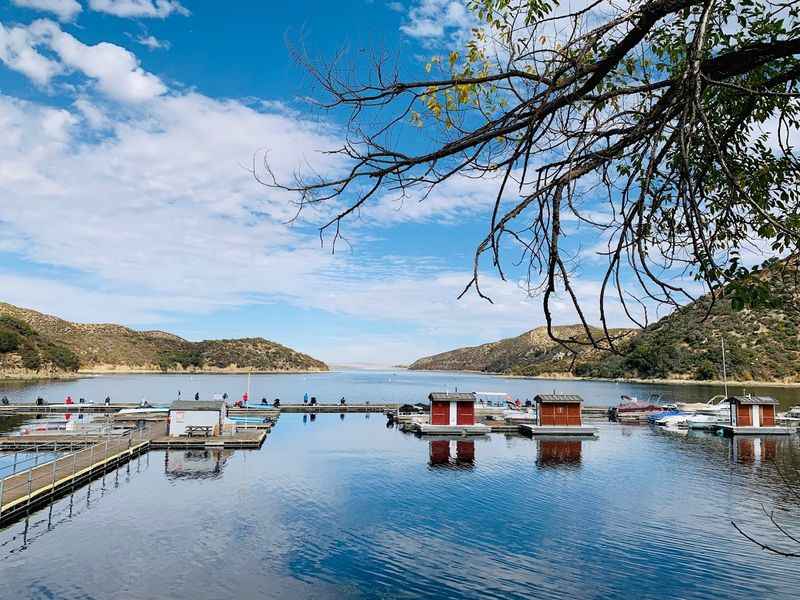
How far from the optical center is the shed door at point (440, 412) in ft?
174

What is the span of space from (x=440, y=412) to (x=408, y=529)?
2991cm

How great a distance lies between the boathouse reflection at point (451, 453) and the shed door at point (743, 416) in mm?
26354

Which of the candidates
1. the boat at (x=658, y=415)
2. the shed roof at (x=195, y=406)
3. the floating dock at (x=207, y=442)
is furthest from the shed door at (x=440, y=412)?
the boat at (x=658, y=415)

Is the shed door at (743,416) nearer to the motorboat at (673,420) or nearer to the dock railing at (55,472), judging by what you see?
the motorboat at (673,420)

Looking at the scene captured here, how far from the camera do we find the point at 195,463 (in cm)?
3806

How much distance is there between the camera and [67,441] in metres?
41.5

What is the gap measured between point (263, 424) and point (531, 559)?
40.6 metres

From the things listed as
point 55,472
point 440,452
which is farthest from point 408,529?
point 440,452

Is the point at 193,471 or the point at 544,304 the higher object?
the point at 544,304

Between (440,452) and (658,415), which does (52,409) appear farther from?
(658,415)

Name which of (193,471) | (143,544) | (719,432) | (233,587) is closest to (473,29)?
(233,587)

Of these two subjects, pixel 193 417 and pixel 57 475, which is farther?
pixel 193 417

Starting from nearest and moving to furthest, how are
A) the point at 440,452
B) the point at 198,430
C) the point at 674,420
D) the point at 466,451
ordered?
the point at 440,452, the point at 466,451, the point at 198,430, the point at 674,420

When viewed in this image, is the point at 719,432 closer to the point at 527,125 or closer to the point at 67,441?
the point at 67,441
